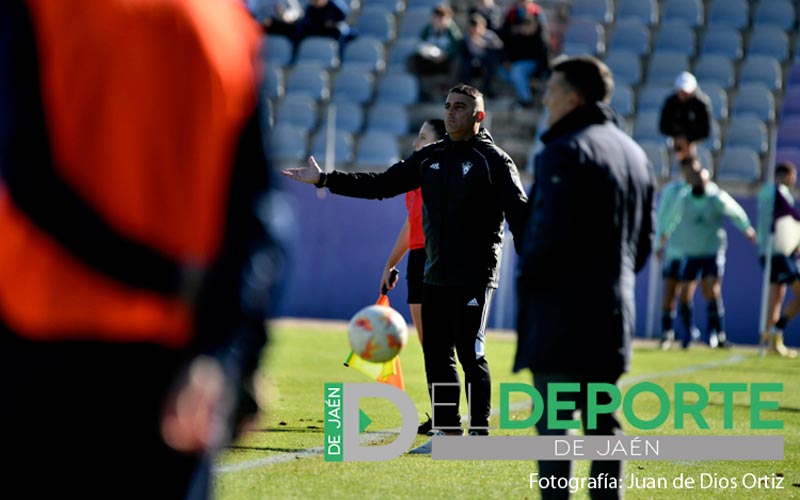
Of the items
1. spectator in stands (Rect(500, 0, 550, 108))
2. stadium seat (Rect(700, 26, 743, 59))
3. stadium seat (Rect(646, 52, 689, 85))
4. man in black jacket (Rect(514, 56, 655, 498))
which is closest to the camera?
man in black jacket (Rect(514, 56, 655, 498))

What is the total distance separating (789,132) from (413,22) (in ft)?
24.8

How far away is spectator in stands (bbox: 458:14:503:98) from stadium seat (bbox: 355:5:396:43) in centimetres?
322

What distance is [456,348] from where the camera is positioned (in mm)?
7680

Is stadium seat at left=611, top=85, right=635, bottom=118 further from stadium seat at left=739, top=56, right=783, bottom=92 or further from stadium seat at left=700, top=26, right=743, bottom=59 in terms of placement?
stadium seat at left=739, top=56, right=783, bottom=92

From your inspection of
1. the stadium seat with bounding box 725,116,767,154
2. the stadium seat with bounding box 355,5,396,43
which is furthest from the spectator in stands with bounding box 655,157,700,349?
the stadium seat with bounding box 355,5,396,43

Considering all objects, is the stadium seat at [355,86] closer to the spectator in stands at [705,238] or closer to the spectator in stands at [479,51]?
the spectator in stands at [479,51]

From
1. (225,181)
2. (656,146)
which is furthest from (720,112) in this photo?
(225,181)

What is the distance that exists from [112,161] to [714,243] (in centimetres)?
1637

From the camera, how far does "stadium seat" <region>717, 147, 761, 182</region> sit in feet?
67.7

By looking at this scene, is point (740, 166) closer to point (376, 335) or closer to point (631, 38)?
point (631, 38)

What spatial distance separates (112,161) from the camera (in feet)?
7.23

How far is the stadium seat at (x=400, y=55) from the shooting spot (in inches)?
947

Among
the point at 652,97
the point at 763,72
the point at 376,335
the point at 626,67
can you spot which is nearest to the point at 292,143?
the point at 626,67

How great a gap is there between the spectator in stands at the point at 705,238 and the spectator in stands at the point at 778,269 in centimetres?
45
